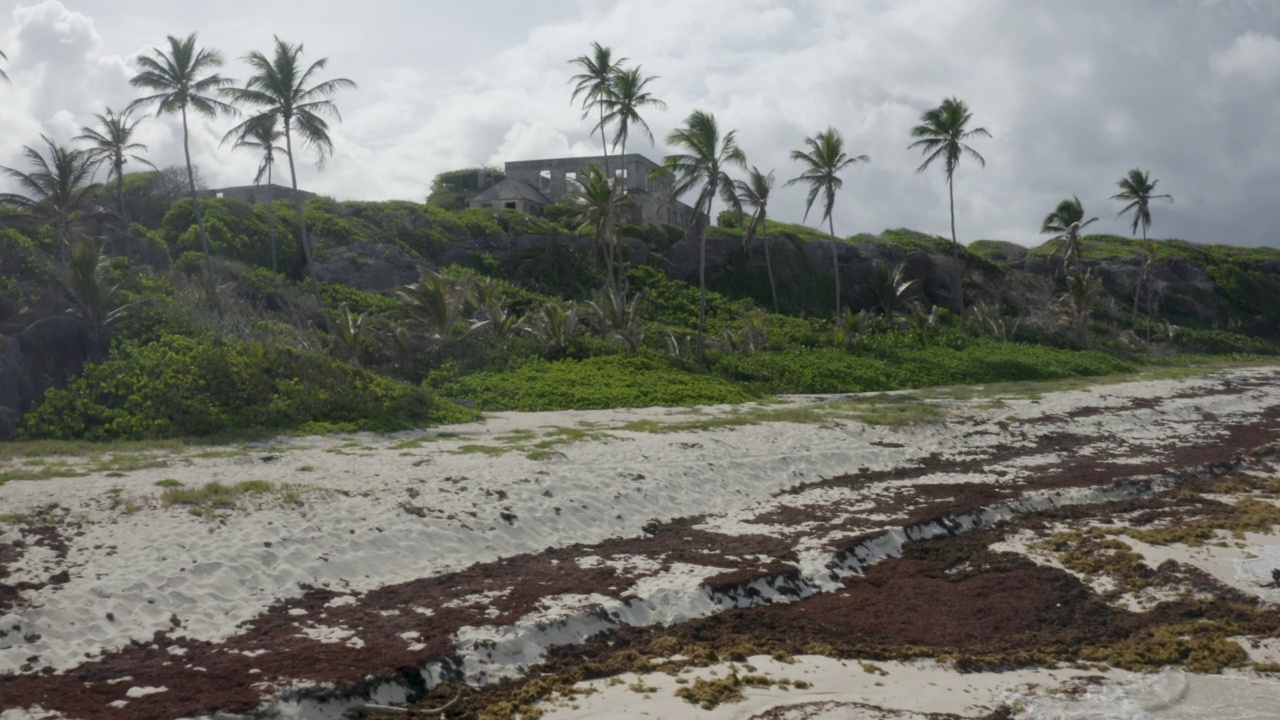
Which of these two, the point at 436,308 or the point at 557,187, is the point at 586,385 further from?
the point at 557,187

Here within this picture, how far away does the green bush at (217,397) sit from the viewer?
18062 millimetres

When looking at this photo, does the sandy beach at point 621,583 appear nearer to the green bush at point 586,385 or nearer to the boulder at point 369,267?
the green bush at point 586,385

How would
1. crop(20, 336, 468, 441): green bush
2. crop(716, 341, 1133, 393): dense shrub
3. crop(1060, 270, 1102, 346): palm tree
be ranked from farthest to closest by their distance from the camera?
crop(1060, 270, 1102, 346): palm tree → crop(716, 341, 1133, 393): dense shrub → crop(20, 336, 468, 441): green bush

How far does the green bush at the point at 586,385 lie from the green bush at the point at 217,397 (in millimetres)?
3645

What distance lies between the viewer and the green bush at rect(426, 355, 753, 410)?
2478 centimetres

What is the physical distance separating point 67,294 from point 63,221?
6.57 m

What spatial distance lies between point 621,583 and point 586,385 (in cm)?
1504

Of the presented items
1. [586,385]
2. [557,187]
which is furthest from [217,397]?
[557,187]

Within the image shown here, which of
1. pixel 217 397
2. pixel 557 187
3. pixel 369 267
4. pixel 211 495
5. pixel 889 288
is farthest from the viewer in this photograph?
pixel 557 187

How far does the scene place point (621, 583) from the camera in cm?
1149

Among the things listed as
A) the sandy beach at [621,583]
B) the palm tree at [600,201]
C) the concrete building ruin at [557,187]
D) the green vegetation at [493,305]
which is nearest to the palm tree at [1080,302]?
the green vegetation at [493,305]

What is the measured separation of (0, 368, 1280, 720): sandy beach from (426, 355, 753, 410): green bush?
5687 millimetres

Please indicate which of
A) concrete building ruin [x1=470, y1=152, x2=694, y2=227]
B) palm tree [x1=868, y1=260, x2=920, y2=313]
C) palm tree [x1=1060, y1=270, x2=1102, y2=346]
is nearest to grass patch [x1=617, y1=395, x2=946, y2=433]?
palm tree [x1=868, y1=260, x2=920, y2=313]

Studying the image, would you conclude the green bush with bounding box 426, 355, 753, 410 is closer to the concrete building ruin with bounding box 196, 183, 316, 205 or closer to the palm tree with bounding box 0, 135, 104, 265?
the palm tree with bounding box 0, 135, 104, 265
